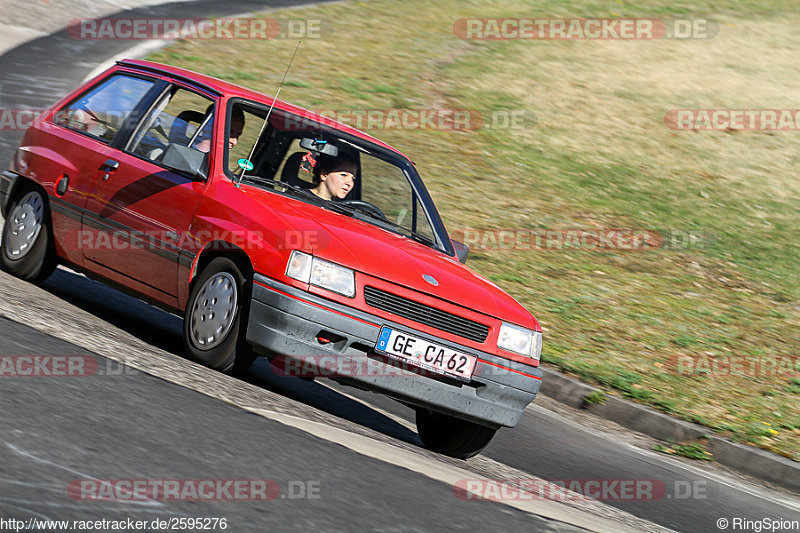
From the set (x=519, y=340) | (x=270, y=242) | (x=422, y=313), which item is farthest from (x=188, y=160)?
(x=519, y=340)

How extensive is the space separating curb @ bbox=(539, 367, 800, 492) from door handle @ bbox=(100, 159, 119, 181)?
4358mm

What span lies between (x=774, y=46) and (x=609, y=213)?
1517 cm

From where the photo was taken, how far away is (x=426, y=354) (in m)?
5.93

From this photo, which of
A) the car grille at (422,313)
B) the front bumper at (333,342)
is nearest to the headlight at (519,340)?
the car grille at (422,313)

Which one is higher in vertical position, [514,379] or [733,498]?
[514,379]

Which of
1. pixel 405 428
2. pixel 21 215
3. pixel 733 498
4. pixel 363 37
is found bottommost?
pixel 733 498

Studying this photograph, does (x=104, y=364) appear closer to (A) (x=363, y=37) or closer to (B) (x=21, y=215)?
(B) (x=21, y=215)

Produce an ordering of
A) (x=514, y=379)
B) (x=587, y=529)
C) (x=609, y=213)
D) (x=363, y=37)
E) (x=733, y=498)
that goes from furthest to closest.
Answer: (x=363, y=37) < (x=609, y=213) < (x=733, y=498) < (x=514, y=379) < (x=587, y=529)

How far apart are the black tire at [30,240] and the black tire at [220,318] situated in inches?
75.0

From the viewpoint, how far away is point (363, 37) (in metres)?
24.7

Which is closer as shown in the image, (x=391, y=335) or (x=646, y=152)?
(x=391, y=335)

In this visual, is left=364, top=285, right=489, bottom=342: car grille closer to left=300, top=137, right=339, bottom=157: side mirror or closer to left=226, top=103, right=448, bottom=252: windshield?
left=226, top=103, right=448, bottom=252: windshield

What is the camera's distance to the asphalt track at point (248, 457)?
4082 mm

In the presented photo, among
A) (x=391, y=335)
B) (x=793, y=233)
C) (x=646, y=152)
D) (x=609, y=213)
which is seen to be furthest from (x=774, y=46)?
(x=391, y=335)
